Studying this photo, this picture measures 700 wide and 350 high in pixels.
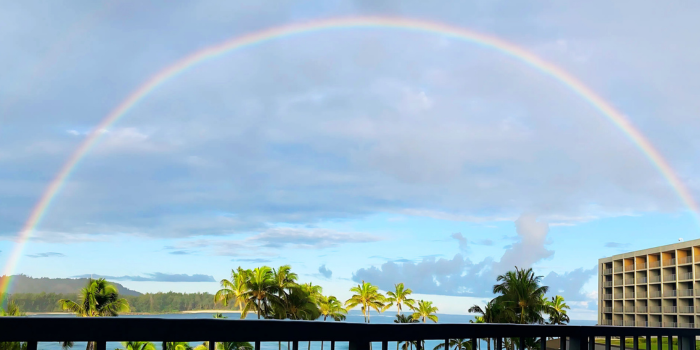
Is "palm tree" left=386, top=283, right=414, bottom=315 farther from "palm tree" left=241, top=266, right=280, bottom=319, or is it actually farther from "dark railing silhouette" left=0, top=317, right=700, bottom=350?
"dark railing silhouette" left=0, top=317, right=700, bottom=350

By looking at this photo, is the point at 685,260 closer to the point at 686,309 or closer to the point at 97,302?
the point at 686,309

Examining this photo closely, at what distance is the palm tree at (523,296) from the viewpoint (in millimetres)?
67250

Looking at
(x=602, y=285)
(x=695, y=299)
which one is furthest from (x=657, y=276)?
(x=602, y=285)

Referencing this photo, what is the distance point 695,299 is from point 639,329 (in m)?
84.1

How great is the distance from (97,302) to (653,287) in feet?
245

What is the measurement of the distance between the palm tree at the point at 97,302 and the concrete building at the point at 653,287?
6593 centimetres

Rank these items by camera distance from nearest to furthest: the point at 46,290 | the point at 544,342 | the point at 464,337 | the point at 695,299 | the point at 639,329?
the point at 464,337
the point at 544,342
the point at 639,329
the point at 695,299
the point at 46,290

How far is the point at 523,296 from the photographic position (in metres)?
67.2

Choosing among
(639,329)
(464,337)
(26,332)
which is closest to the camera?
(26,332)

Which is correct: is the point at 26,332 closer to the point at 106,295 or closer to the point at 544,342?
the point at 544,342

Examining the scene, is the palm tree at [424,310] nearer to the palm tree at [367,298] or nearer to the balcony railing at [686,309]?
the palm tree at [367,298]

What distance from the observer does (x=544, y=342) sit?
4312mm

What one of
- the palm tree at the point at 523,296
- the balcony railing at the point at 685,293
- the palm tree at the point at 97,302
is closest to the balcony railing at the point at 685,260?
the balcony railing at the point at 685,293

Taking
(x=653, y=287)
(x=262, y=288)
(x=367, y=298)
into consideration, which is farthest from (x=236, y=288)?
(x=653, y=287)
